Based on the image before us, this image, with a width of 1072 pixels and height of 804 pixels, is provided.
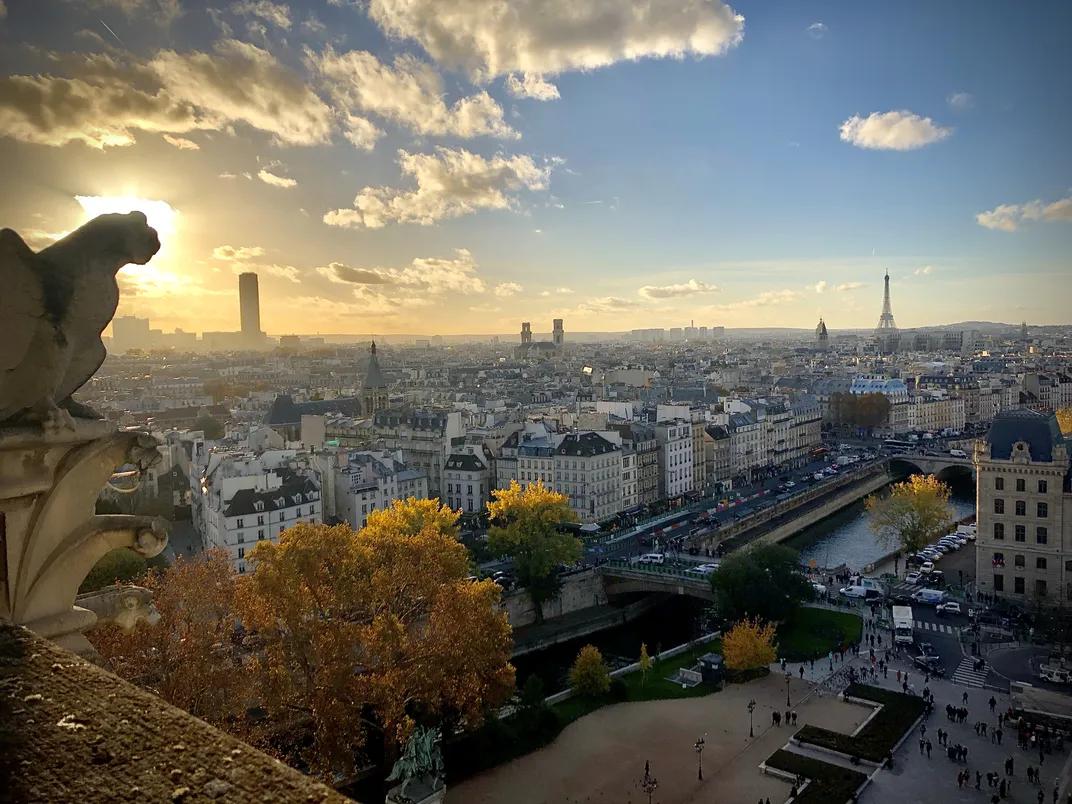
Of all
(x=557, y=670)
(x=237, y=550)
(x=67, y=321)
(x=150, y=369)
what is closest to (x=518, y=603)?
(x=557, y=670)

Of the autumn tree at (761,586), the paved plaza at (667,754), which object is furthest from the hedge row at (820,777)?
the autumn tree at (761,586)

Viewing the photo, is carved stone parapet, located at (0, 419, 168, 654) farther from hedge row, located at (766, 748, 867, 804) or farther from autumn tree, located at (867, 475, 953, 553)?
autumn tree, located at (867, 475, 953, 553)

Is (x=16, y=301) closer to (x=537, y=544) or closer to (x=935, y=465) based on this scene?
(x=537, y=544)

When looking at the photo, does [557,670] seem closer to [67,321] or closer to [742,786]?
[742,786]

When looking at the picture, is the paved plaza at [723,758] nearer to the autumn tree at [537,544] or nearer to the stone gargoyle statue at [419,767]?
the stone gargoyle statue at [419,767]

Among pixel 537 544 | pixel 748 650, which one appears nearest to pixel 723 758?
pixel 748 650
